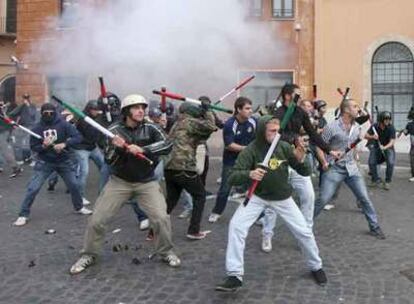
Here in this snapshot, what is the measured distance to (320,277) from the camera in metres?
4.65

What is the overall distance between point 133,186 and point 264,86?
12245 millimetres

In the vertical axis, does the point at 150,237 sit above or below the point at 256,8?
below

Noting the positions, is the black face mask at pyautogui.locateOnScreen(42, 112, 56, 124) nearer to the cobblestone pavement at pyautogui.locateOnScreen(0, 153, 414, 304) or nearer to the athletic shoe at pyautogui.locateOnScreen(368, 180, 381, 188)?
the cobblestone pavement at pyautogui.locateOnScreen(0, 153, 414, 304)

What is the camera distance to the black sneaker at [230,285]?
14.3ft

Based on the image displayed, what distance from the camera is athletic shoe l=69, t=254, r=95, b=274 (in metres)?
5.00

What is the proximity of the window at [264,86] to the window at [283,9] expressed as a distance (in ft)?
5.95

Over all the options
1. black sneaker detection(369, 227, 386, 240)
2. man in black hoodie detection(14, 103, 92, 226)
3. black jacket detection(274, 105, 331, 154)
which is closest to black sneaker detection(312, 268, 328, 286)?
black jacket detection(274, 105, 331, 154)

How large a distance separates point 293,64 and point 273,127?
13.4 metres

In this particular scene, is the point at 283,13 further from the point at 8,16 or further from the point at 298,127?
the point at 298,127

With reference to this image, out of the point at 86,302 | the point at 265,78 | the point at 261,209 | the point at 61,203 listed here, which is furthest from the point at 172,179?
the point at 265,78

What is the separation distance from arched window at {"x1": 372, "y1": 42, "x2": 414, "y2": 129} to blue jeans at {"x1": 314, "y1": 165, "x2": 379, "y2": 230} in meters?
12.3

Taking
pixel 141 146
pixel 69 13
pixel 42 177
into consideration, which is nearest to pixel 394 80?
pixel 69 13

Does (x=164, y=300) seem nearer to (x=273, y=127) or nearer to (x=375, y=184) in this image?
(x=273, y=127)

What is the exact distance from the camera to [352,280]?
4738 mm
